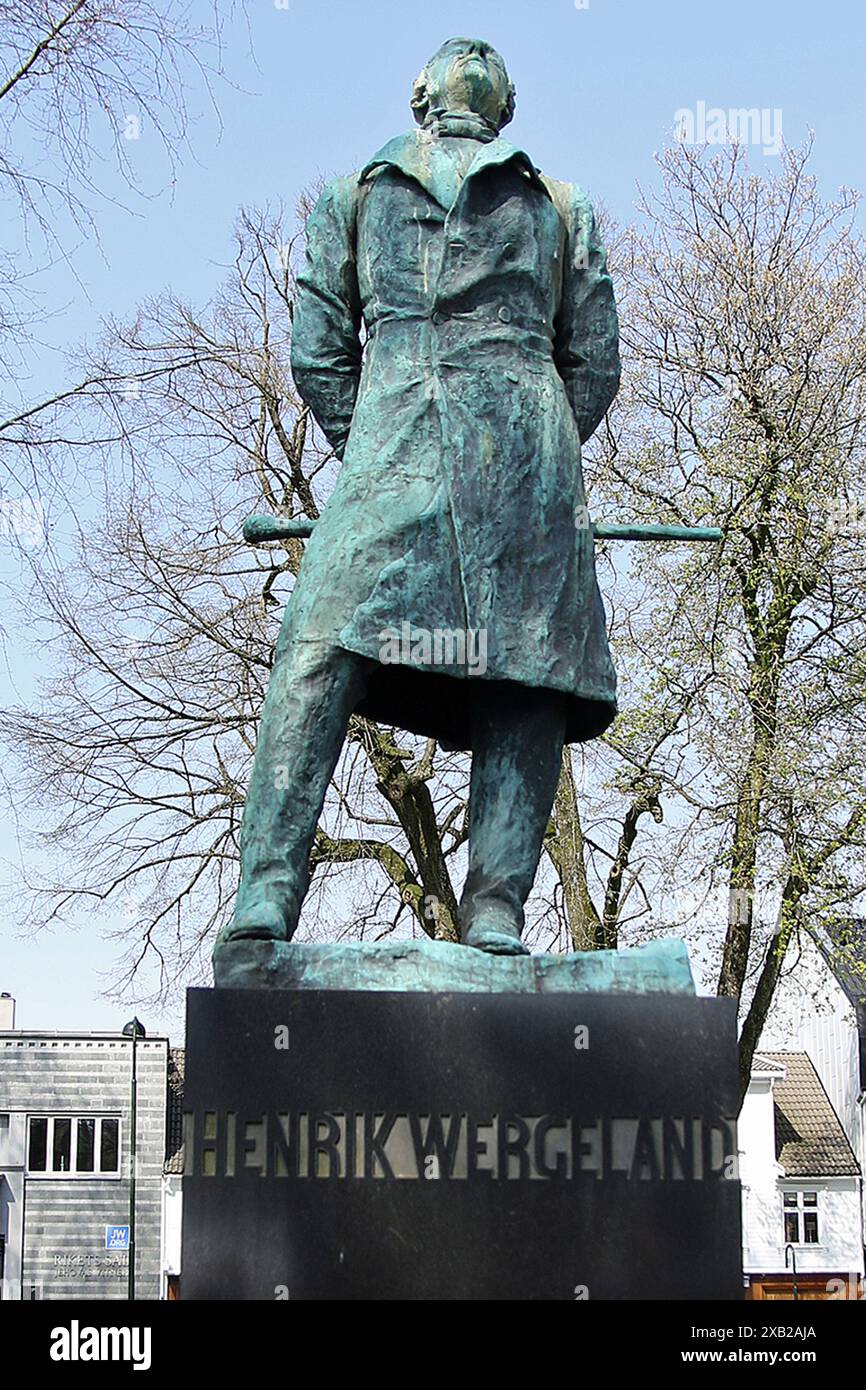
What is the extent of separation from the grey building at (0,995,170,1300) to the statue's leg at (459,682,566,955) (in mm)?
38977

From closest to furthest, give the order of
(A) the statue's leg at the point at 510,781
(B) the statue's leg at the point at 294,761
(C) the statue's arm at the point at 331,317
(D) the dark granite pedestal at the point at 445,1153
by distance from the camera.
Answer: (D) the dark granite pedestal at the point at 445,1153, (B) the statue's leg at the point at 294,761, (A) the statue's leg at the point at 510,781, (C) the statue's arm at the point at 331,317

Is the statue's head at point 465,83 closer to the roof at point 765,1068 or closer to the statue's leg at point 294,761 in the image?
the statue's leg at point 294,761

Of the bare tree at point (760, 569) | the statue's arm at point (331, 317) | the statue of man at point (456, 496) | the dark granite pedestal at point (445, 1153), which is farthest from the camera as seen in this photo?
the bare tree at point (760, 569)

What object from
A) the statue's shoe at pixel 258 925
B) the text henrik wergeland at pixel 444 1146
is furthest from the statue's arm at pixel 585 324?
the text henrik wergeland at pixel 444 1146

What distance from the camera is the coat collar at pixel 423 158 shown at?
5.81 meters

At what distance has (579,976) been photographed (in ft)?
17.5

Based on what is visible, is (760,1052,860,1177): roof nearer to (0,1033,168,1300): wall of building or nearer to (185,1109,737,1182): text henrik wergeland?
(0,1033,168,1300): wall of building

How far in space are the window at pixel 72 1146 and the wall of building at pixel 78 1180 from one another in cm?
20

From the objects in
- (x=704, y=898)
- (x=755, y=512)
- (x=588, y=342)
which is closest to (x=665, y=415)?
(x=755, y=512)

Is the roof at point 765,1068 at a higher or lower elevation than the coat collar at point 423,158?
higher

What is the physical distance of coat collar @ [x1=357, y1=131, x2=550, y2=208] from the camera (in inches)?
229

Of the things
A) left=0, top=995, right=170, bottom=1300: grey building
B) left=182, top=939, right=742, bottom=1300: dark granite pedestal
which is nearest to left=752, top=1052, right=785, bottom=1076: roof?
left=0, top=995, right=170, bottom=1300: grey building

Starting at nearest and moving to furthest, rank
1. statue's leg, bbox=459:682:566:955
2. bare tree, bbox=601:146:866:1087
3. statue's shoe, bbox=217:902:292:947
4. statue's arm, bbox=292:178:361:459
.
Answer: statue's shoe, bbox=217:902:292:947 < statue's leg, bbox=459:682:566:955 < statue's arm, bbox=292:178:361:459 < bare tree, bbox=601:146:866:1087

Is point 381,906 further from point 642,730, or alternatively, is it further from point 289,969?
point 289,969
